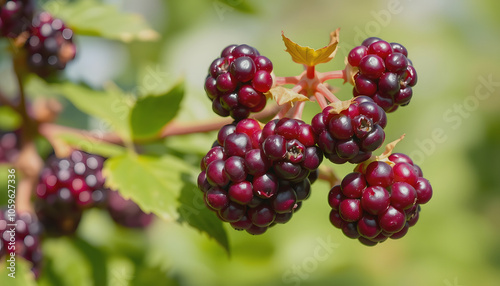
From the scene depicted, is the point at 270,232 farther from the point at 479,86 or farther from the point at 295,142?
the point at 479,86

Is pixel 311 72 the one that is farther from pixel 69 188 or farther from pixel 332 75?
pixel 69 188

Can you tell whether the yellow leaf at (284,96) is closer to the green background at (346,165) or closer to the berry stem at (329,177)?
the berry stem at (329,177)

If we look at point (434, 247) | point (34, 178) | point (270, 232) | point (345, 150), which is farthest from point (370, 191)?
point (434, 247)

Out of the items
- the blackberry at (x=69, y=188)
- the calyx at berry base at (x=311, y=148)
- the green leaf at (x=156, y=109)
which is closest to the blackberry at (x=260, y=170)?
the calyx at berry base at (x=311, y=148)

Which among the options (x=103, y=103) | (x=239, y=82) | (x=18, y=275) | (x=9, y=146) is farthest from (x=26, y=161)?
(x=239, y=82)

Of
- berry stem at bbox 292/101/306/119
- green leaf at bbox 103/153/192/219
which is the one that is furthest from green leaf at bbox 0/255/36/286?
berry stem at bbox 292/101/306/119
